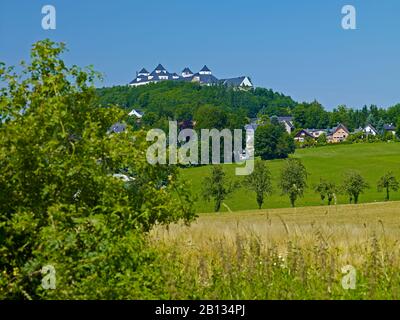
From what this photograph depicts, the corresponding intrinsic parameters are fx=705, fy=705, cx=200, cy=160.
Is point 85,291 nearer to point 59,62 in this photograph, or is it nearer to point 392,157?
point 59,62

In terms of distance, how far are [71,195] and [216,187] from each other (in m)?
75.6

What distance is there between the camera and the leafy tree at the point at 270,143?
113125mm

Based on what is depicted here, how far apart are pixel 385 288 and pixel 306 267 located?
0.84 metres

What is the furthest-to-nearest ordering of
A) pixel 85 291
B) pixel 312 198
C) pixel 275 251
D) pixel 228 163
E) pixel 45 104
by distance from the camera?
pixel 228 163 → pixel 312 198 → pixel 275 251 → pixel 45 104 → pixel 85 291

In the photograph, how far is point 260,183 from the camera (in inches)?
3322

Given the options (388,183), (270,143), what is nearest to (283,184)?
(388,183)

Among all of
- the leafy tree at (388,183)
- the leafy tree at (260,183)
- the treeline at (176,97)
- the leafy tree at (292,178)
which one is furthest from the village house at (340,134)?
the leafy tree at (260,183)

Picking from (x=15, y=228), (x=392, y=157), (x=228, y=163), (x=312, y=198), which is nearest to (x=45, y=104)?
(x=15, y=228)

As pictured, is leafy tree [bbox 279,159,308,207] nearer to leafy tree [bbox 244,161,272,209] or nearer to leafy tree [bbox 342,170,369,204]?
leafy tree [bbox 244,161,272,209]

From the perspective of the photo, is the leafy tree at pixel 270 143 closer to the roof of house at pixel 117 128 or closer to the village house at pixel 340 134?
the village house at pixel 340 134

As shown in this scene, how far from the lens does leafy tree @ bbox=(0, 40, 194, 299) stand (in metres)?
5.92

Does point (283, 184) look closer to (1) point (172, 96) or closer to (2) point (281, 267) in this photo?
(2) point (281, 267)

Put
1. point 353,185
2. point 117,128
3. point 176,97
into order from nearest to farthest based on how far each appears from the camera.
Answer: point 117,128, point 353,185, point 176,97
